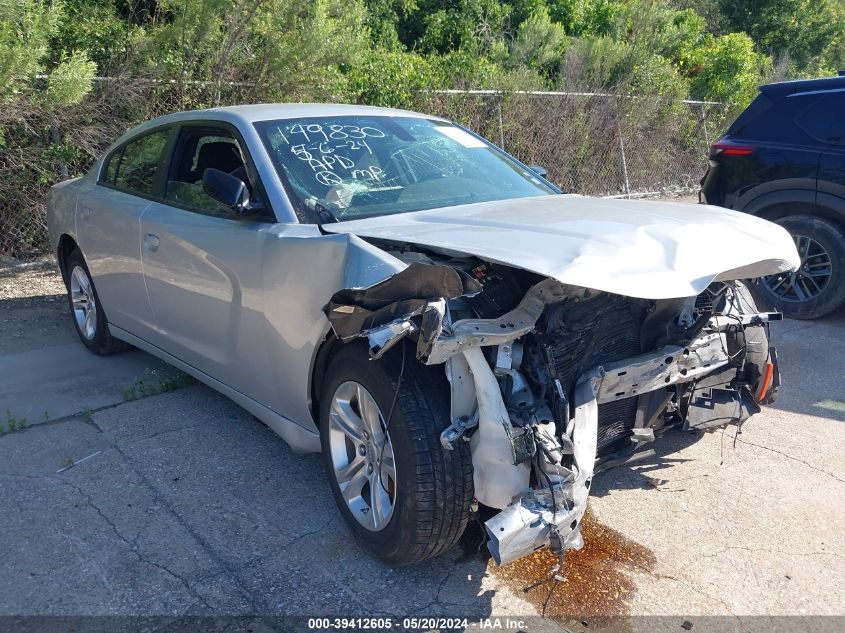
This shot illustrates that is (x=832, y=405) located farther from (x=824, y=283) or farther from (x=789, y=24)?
(x=789, y=24)

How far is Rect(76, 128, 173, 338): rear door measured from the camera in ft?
14.9

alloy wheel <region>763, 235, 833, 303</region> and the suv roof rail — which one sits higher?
the suv roof rail

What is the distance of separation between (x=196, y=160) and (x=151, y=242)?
0.57 meters

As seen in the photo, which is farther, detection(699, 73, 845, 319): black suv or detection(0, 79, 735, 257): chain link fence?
detection(0, 79, 735, 257): chain link fence

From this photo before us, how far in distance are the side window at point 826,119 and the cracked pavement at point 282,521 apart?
8.59 ft

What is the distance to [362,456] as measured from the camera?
10.1 ft

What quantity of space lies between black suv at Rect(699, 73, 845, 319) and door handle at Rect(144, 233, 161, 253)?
4972 mm

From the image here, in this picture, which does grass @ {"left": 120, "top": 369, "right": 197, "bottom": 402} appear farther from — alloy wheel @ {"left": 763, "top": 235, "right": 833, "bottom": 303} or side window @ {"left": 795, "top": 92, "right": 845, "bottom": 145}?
side window @ {"left": 795, "top": 92, "right": 845, "bottom": 145}

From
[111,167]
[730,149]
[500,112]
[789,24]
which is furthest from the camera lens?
[789,24]

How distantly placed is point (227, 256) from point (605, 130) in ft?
31.1

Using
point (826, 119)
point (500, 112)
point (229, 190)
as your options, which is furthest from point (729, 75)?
point (229, 190)

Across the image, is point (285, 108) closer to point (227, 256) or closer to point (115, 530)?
point (227, 256)

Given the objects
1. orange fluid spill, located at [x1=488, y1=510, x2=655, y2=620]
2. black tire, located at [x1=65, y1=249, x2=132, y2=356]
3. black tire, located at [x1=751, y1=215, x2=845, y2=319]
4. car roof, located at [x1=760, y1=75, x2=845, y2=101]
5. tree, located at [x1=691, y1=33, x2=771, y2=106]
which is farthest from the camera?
tree, located at [x1=691, y1=33, x2=771, y2=106]

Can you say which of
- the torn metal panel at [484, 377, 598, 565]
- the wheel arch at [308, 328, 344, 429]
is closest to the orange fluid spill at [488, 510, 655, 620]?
the torn metal panel at [484, 377, 598, 565]
